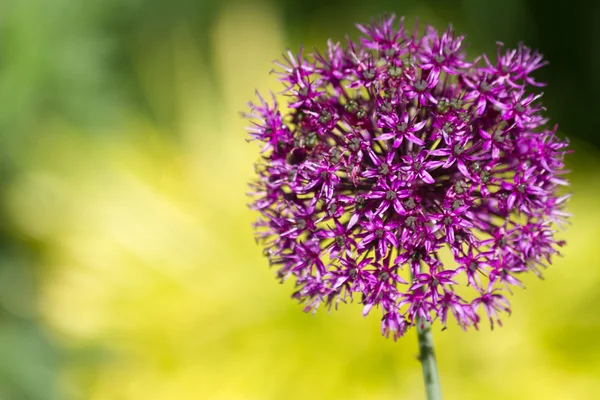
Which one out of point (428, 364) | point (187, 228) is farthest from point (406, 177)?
point (187, 228)

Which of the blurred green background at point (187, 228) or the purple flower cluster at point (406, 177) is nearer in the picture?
the purple flower cluster at point (406, 177)

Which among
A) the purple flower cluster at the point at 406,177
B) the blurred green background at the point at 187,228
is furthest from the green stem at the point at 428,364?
the blurred green background at the point at 187,228

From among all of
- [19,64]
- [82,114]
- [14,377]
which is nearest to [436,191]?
[14,377]

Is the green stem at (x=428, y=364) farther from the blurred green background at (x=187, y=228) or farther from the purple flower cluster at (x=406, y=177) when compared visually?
the blurred green background at (x=187, y=228)

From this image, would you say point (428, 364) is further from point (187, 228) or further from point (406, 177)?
point (187, 228)

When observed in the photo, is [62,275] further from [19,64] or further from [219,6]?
[219,6]
